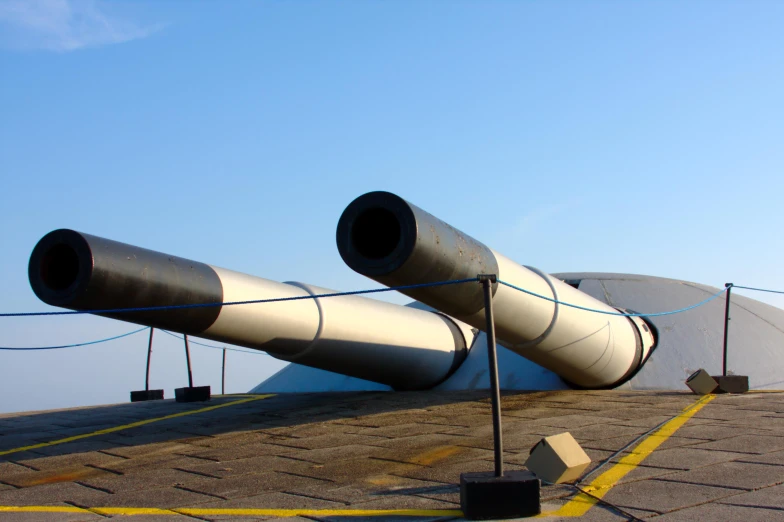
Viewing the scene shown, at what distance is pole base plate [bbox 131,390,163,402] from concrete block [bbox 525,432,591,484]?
8601 millimetres

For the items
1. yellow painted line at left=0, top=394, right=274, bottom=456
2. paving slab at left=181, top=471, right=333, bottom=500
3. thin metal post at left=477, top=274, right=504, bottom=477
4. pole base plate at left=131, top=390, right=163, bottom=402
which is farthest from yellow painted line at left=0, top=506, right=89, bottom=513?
pole base plate at left=131, top=390, right=163, bottom=402

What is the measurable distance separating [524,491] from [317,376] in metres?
8.20

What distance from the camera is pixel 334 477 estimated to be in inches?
175

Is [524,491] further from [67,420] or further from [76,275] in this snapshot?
[67,420]

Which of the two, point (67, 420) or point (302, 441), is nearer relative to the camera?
point (302, 441)

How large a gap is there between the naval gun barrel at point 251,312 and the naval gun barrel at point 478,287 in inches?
48.0

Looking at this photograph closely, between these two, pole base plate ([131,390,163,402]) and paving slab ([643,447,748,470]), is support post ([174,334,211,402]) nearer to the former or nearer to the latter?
pole base plate ([131,390,163,402])

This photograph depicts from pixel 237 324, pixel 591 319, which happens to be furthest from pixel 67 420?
pixel 591 319

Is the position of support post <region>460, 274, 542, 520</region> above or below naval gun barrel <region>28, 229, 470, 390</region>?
below

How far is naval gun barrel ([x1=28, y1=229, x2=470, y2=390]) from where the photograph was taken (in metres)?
5.16

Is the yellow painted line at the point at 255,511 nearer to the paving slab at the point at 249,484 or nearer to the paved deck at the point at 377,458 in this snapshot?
the paved deck at the point at 377,458

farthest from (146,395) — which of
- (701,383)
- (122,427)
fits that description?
(701,383)

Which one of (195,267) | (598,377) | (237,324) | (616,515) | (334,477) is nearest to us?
(616,515)

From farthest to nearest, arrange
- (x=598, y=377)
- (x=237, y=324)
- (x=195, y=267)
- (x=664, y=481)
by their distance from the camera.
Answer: (x=598, y=377)
(x=237, y=324)
(x=195, y=267)
(x=664, y=481)
